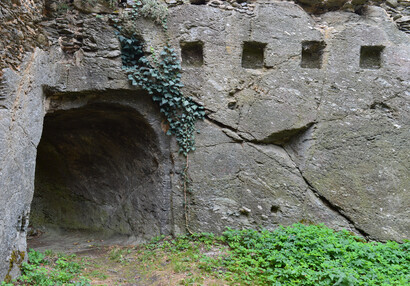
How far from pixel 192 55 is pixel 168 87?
2.45 feet

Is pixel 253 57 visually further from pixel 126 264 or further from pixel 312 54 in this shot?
pixel 126 264

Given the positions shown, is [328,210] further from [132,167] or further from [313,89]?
[132,167]

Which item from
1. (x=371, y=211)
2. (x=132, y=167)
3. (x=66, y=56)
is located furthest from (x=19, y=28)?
(x=371, y=211)

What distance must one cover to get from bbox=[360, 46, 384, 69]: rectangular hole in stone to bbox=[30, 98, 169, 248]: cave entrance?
358cm

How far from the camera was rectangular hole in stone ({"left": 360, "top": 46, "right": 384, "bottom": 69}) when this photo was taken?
5.81 meters

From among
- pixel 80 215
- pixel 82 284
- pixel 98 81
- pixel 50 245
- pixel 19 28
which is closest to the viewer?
pixel 82 284

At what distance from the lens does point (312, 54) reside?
5.84m

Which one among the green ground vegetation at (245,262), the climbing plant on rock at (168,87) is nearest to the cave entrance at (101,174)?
the climbing plant on rock at (168,87)

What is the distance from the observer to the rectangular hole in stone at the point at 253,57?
570 centimetres

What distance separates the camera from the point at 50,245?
5.97 metres

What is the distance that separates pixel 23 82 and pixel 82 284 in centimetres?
236

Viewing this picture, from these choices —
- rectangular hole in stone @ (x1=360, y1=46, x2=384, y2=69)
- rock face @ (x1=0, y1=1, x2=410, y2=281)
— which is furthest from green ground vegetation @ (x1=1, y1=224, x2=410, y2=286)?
rectangular hole in stone @ (x1=360, y1=46, x2=384, y2=69)

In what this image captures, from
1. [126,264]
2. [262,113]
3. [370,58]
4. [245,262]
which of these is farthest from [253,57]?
[126,264]

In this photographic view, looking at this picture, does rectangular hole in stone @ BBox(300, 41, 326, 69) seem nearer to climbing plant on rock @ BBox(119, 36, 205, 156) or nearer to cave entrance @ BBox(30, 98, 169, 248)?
climbing plant on rock @ BBox(119, 36, 205, 156)
